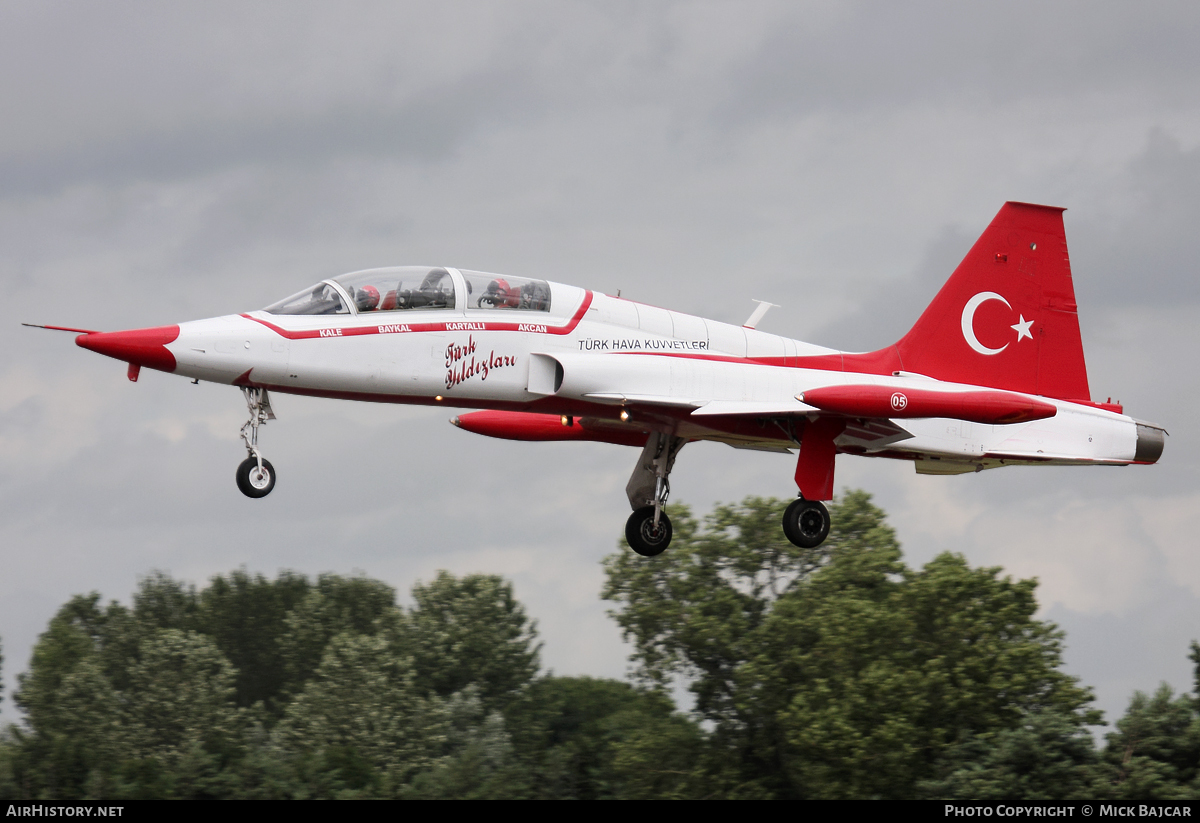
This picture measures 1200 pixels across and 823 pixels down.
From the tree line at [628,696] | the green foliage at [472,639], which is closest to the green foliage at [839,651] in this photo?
the tree line at [628,696]

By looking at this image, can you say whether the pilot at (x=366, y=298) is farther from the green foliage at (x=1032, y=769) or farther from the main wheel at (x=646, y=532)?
the green foliage at (x=1032, y=769)

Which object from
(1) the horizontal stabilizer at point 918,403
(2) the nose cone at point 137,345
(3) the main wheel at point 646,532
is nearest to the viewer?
(2) the nose cone at point 137,345

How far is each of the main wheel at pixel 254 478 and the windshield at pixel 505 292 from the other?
3.74 m

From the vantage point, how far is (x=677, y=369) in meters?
20.6

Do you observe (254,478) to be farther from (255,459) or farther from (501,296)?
(501,296)

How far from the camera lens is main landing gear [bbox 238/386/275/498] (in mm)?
17953

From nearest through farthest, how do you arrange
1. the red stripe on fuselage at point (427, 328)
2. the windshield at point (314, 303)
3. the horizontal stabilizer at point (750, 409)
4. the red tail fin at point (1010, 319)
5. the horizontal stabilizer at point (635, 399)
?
the red stripe on fuselage at point (427, 328) → the windshield at point (314, 303) → the horizontal stabilizer at point (635, 399) → the horizontal stabilizer at point (750, 409) → the red tail fin at point (1010, 319)

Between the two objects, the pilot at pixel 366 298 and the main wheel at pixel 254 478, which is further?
the pilot at pixel 366 298

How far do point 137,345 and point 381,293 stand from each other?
133 inches

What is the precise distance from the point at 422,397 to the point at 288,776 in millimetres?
47129

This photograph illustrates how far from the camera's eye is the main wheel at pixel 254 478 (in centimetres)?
1792

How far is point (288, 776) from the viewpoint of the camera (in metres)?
62.1

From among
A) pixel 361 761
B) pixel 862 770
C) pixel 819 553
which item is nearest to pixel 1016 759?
pixel 862 770

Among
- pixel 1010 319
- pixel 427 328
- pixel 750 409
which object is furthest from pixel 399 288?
pixel 1010 319
